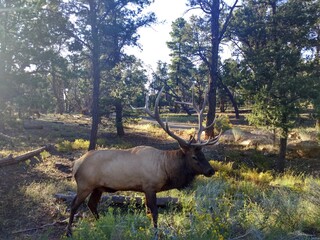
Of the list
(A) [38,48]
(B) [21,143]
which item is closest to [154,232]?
(A) [38,48]

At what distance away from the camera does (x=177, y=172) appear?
19.2 ft

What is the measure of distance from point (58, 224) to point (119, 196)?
1365 mm

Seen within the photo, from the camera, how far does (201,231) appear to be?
4.77m

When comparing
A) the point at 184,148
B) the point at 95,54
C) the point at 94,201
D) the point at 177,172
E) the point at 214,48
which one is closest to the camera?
the point at 177,172

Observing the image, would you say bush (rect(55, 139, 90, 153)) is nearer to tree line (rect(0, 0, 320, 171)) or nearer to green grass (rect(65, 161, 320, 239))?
tree line (rect(0, 0, 320, 171))

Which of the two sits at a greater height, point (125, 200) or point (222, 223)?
point (222, 223)

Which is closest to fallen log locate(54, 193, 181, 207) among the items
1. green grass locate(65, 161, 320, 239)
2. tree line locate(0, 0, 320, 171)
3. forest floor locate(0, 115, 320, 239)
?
forest floor locate(0, 115, 320, 239)

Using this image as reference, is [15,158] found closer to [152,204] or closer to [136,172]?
[136,172]

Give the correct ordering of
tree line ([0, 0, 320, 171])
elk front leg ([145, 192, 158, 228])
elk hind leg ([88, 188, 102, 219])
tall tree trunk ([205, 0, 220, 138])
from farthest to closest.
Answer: tall tree trunk ([205, 0, 220, 138]), tree line ([0, 0, 320, 171]), elk hind leg ([88, 188, 102, 219]), elk front leg ([145, 192, 158, 228])

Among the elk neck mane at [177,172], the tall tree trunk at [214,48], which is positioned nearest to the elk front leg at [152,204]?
the elk neck mane at [177,172]

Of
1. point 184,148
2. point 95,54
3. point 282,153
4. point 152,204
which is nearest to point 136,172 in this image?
point 152,204

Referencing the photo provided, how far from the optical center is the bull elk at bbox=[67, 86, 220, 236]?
5.60m

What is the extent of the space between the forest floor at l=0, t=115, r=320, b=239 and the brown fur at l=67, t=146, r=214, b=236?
2.75 ft

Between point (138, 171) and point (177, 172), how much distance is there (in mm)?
657
